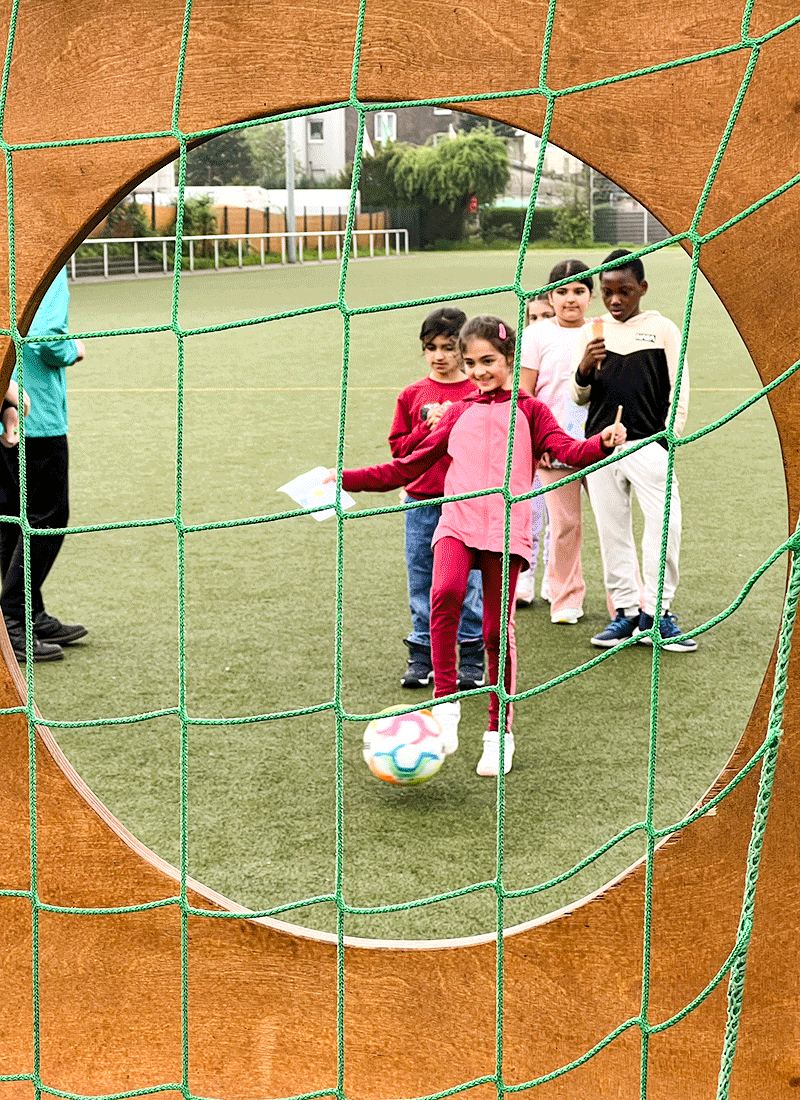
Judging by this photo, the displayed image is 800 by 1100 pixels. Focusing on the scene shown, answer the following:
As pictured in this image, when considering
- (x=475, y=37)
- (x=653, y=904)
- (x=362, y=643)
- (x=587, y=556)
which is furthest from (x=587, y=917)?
(x=587, y=556)

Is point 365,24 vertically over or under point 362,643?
over

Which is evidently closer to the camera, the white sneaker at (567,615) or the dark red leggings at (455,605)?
the dark red leggings at (455,605)

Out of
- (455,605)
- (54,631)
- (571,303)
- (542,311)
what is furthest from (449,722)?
(542,311)

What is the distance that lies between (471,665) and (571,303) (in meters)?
1.48

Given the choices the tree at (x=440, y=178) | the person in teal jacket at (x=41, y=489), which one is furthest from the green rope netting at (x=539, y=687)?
the tree at (x=440, y=178)

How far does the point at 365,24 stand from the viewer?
5.18 ft

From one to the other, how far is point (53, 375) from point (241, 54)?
2918 mm

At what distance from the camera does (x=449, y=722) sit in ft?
11.9

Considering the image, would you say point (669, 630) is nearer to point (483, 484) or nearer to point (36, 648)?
point (483, 484)

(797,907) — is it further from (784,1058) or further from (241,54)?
(241,54)

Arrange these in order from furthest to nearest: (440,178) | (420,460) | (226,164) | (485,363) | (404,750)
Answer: (440,178) → (226,164) → (420,460) → (485,363) → (404,750)

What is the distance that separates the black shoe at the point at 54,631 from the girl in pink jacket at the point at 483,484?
1.68m

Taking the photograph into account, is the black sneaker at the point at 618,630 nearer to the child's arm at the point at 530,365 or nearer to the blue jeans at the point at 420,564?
the blue jeans at the point at 420,564

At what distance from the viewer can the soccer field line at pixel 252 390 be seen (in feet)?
34.9
